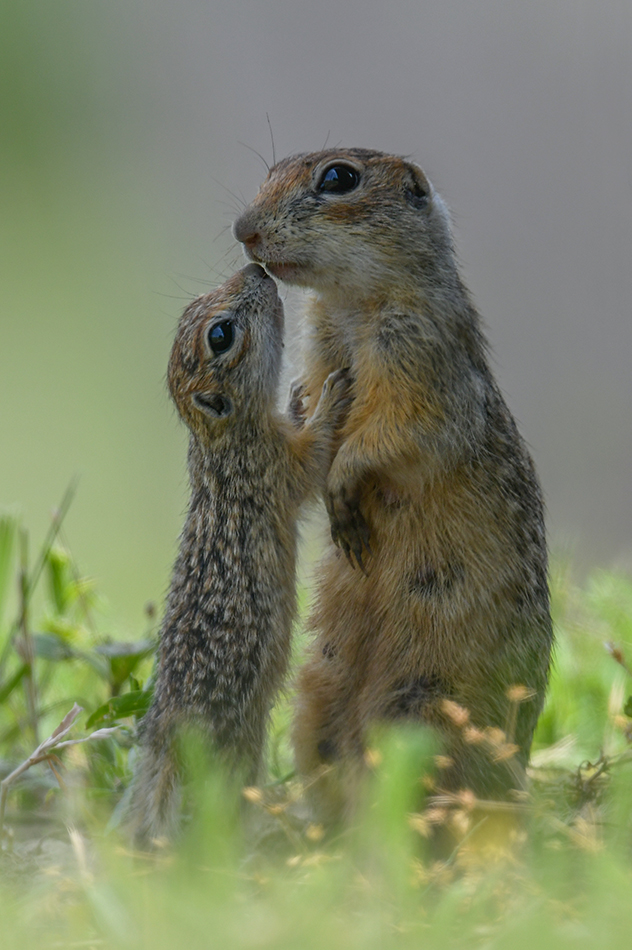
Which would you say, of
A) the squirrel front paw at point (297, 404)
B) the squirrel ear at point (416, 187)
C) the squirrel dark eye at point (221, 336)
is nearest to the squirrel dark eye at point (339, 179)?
the squirrel ear at point (416, 187)

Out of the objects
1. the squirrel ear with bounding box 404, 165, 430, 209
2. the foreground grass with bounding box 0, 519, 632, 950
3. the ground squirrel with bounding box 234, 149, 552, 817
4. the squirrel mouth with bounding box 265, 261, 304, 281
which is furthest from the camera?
the squirrel ear with bounding box 404, 165, 430, 209

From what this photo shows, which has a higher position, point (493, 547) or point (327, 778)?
point (493, 547)

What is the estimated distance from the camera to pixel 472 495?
12.0 feet

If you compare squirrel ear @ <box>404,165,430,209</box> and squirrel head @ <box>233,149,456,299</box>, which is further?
squirrel ear @ <box>404,165,430,209</box>

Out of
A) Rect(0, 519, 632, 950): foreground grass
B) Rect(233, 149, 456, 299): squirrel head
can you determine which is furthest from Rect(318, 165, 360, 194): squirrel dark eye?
Rect(0, 519, 632, 950): foreground grass

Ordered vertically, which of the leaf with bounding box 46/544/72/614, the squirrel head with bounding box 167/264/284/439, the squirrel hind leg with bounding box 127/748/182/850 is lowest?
the squirrel hind leg with bounding box 127/748/182/850

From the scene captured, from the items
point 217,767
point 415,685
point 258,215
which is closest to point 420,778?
point 415,685

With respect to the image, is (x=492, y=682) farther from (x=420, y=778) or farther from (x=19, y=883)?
(x=19, y=883)

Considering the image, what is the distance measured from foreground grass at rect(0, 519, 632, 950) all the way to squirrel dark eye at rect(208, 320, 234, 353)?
1.25 metres

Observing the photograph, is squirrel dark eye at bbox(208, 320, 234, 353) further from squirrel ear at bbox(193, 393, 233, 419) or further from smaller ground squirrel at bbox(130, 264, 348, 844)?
squirrel ear at bbox(193, 393, 233, 419)

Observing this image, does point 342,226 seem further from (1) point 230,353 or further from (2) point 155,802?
(2) point 155,802

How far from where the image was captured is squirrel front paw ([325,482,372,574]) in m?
3.61

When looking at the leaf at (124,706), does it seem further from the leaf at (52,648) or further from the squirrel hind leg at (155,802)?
the leaf at (52,648)

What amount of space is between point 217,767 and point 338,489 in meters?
1.01
